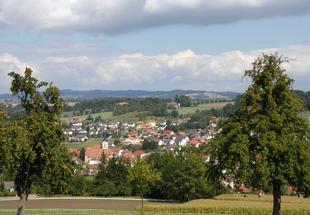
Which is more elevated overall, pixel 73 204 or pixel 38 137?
pixel 38 137

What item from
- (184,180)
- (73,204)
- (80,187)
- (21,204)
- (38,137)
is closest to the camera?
(38,137)

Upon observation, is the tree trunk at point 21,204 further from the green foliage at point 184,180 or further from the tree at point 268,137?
the green foliage at point 184,180

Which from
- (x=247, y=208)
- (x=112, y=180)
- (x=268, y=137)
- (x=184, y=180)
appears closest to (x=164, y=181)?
(x=184, y=180)

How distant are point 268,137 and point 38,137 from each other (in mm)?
13274

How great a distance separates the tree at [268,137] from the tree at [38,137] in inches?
386

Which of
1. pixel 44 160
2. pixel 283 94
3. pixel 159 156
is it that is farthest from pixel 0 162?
pixel 159 156

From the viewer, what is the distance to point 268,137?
26.0 m

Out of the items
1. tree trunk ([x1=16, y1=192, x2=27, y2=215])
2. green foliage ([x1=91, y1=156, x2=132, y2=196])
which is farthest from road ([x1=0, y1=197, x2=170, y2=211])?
tree trunk ([x1=16, y1=192, x2=27, y2=215])

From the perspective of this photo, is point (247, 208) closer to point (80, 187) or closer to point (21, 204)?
point (21, 204)

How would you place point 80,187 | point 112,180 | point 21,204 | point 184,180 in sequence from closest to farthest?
1. point 21,204
2. point 184,180
3. point 80,187
4. point 112,180

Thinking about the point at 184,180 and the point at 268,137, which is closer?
the point at 268,137

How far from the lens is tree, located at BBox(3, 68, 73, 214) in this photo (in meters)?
31.1

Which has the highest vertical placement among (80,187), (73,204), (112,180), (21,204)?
(21,204)

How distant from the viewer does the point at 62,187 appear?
108 ft
